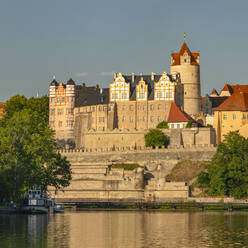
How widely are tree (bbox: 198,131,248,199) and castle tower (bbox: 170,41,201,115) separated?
37424 millimetres

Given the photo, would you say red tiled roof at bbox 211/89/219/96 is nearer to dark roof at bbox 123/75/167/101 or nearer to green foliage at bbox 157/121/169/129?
dark roof at bbox 123/75/167/101

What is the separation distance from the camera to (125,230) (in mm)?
64062

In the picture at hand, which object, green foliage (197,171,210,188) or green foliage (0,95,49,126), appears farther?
green foliage (0,95,49,126)

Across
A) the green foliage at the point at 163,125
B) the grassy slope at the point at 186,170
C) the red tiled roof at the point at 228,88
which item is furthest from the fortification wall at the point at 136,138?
the red tiled roof at the point at 228,88

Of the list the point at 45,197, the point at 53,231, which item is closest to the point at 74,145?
the point at 45,197

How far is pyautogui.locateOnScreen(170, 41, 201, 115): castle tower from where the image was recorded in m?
135

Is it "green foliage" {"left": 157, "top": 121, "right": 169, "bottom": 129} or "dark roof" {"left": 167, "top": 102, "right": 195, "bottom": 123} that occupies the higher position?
"dark roof" {"left": 167, "top": 102, "right": 195, "bottom": 123}

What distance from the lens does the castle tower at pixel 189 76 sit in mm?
134750

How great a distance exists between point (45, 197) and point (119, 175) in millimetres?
21664

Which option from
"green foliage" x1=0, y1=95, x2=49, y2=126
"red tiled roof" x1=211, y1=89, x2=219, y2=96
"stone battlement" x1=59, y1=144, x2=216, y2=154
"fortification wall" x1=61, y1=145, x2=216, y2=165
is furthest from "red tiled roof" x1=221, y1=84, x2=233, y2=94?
"fortification wall" x1=61, y1=145, x2=216, y2=165

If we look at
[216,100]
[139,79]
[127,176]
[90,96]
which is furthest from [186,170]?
[216,100]

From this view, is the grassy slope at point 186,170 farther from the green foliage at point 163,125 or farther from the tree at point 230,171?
the green foliage at point 163,125

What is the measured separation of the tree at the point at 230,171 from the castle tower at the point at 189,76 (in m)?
37.4

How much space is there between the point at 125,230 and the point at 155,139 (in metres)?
54.8
